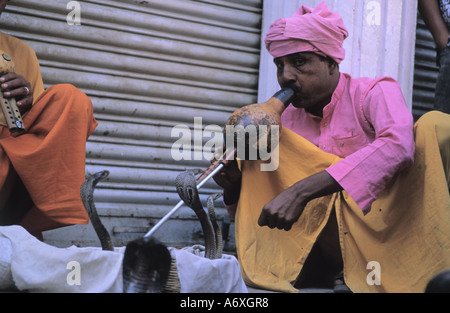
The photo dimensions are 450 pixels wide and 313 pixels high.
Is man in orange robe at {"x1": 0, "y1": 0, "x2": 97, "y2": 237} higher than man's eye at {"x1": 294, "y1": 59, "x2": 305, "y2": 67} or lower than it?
lower

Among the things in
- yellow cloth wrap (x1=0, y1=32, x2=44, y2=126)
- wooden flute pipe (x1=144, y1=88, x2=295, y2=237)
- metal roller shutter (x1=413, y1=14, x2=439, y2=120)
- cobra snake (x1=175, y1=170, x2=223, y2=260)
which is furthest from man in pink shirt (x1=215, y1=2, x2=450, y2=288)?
metal roller shutter (x1=413, y1=14, x2=439, y2=120)

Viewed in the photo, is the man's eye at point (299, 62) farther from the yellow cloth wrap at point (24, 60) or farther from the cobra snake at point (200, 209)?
the yellow cloth wrap at point (24, 60)

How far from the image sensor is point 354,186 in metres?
2.23

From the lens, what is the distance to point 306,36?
2623 mm

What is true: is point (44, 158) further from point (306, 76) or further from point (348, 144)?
point (348, 144)

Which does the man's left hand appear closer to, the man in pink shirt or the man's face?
the man in pink shirt

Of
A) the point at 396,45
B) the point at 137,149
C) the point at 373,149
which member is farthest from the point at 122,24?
the point at 373,149

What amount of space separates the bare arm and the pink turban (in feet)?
3.30

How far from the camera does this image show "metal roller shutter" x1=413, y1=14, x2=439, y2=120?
13.8 ft


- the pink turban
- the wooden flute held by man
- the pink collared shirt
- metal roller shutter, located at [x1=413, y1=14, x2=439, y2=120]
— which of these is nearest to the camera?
the pink collared shirt

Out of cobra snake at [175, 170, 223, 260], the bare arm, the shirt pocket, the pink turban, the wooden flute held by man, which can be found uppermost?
the bare arm

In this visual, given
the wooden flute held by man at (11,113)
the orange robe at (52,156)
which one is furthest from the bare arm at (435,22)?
the wooden flute held by man at (11,113)

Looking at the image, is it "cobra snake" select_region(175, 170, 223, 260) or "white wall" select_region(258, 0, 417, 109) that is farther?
"white wall" select_region(258, 0, 417, 109)

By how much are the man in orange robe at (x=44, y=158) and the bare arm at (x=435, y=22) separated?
206 cm
